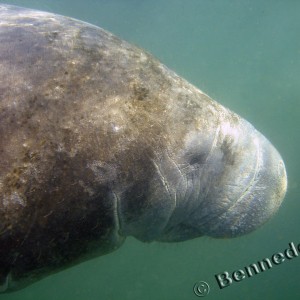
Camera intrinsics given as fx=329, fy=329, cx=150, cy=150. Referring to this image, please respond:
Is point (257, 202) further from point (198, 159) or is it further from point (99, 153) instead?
point (99, 153)

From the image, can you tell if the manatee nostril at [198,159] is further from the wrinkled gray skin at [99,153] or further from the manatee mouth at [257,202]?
the manatee mouth at [257,202]

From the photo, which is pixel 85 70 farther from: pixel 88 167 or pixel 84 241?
pixel 84 241

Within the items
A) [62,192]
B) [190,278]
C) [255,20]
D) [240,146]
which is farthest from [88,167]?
[255,20]

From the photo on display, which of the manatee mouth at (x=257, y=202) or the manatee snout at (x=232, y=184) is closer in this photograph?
the manatee snout at (x=232, y=184)

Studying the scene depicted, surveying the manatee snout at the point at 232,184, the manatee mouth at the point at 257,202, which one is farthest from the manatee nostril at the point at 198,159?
the manatee mouth at the point at 257,202

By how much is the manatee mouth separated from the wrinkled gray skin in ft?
0.04

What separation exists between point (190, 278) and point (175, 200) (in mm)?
31097

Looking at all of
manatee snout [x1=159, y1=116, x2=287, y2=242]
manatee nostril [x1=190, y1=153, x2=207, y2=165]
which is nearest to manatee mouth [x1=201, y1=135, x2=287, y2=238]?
manatee snout [x1=159, y1=116, x2=287, y2=242]

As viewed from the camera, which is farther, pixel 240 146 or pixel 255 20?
pixel 255 20

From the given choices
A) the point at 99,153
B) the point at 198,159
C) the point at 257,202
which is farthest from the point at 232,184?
the point at 99,153

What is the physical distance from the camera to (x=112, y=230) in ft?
6.52

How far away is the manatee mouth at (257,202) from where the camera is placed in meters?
2.48

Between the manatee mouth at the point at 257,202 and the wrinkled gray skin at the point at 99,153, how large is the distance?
0.01m

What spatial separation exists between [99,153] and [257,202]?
135 cm
